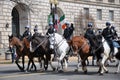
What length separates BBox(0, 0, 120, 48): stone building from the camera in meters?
46.2

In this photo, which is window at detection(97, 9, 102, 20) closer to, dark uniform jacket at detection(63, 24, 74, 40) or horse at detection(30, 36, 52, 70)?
dark uniform jacket at detection(63, 24, 74, 40)

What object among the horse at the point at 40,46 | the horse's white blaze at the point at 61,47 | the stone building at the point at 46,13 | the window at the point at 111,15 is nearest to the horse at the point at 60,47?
the horse's white blaze at the point at 61,47

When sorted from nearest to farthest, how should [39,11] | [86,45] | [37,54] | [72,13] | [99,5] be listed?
[86,45] < [37,54] < [39,11] < [72,13] < [99,5]

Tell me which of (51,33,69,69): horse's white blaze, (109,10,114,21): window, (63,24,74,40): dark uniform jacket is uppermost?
(109,10,114,21): window

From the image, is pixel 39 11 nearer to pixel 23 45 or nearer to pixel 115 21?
pixel 115 21

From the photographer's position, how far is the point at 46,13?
171 ft

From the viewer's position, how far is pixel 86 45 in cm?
2050

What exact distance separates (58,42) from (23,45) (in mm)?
2215

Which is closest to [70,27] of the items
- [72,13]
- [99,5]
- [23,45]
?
[23,45]

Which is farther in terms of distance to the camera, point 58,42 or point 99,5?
point 99,5

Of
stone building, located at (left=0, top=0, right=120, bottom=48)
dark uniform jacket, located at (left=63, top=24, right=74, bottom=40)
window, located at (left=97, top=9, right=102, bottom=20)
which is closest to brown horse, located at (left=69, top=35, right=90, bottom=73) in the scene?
dark uniform jacket, located at (left=63, top=24, right=74, bottom=40)

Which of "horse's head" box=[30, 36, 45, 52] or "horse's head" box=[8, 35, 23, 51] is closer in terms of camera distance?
"horse's head" box=[30, 36, 45, 52]

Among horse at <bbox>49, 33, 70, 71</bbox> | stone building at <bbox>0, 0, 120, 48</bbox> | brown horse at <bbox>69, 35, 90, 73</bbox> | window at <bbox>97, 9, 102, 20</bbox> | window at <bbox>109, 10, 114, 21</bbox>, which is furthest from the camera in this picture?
window at <bbox>109, 10, 114, 21</bbox>

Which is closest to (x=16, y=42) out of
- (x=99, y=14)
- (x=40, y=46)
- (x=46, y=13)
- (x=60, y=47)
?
(x=40, y=46)
